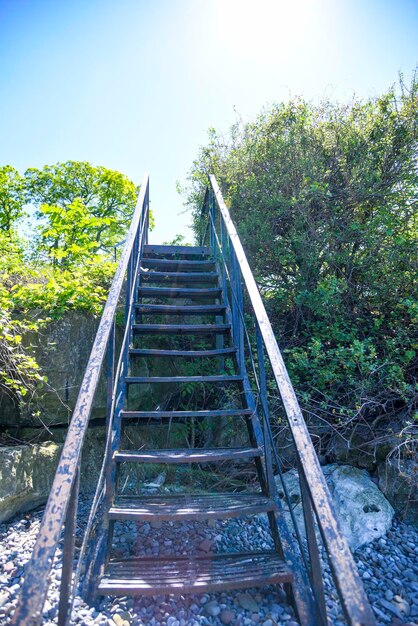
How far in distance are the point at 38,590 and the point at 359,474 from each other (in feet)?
7.86

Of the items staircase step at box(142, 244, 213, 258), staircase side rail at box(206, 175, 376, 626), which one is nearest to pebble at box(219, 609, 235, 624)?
staircase side rail at box(206, 175, 376, 626)

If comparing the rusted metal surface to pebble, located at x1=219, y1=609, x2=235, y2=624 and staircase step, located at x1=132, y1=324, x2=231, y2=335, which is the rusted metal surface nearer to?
pebble, located at x1=219, y1=609, x2=235, y2=624

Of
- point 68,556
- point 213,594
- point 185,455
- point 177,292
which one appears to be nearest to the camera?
point 68,556

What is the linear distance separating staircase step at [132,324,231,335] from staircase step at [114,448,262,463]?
1.07m

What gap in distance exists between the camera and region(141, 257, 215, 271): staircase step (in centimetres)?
382

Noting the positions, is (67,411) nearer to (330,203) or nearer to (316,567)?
(316,567)

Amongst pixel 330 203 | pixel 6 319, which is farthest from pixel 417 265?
pixel 6 319

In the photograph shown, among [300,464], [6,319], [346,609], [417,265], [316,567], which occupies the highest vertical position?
[417,265]

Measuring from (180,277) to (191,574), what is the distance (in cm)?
271

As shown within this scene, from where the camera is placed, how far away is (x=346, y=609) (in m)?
0.92

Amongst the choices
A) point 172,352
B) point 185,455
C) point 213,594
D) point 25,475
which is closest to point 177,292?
point 172,352

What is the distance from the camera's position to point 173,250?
14.7ft

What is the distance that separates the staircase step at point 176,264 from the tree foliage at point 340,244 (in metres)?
0.55

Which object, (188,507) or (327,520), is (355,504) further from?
(327,520)
